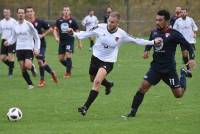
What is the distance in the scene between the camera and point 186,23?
963 inches

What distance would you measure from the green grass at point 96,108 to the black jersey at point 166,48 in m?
0.98

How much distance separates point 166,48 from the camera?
12.1 m

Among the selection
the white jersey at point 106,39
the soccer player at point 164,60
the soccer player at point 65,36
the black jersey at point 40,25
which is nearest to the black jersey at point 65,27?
the soccer player at point 65,36

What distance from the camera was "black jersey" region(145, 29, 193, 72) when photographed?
11977 millimetres


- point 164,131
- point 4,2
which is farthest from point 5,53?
point 4,2

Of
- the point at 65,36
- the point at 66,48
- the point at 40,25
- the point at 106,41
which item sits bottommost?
the point at 66,48

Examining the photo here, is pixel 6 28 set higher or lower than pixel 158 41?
lower

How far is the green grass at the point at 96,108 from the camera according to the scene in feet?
35.6

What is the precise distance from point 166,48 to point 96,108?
7.50 ft

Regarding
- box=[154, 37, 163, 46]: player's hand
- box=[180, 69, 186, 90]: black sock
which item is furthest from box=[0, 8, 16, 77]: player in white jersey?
box=[154, 37, 163, 46]: player's hand

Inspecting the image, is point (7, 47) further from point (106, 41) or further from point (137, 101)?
point (137, 101)

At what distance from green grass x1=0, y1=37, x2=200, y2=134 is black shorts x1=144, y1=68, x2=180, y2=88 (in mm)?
655

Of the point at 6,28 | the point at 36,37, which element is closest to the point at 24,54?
the point at 36,37

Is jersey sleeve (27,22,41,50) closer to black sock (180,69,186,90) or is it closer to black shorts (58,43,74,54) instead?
black shorts (58,43,74,54)
